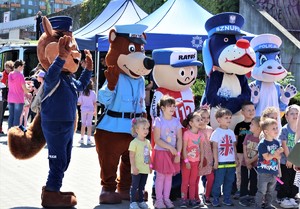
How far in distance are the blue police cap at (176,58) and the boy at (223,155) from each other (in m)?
0.74

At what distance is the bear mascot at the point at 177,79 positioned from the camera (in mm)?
6594

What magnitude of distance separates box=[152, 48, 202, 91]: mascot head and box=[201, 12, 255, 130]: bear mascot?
0.36 metres

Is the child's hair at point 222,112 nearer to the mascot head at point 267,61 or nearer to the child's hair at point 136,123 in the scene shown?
the child's hair at point 136,123

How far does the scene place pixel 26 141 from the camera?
6.30 m

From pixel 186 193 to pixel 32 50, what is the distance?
1248cm

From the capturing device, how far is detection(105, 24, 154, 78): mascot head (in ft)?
21.1

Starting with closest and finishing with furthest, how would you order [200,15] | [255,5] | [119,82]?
1. [119,82]
2. [200,15]
3. [255,5]

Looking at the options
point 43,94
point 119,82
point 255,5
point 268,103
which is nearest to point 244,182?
point 268,103

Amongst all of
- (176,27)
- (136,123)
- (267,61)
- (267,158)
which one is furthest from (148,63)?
(176,27)

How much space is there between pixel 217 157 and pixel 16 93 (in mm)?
6436

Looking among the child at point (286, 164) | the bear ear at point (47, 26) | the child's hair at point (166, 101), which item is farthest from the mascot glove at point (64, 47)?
the child at point (286, 164)

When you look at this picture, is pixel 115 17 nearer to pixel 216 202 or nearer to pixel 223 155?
pixel 223 155

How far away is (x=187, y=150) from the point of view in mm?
6301

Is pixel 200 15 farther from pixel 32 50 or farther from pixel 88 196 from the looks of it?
pixel 88 196
